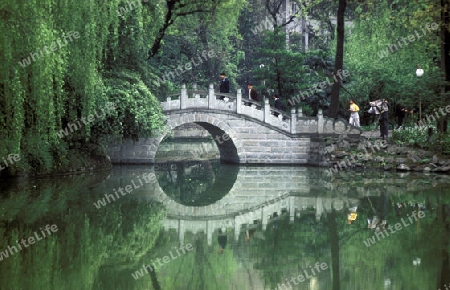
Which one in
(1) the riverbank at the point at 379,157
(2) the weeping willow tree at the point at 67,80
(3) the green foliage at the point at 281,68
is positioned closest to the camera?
(2) the weeping willow tree at the point at 67,80

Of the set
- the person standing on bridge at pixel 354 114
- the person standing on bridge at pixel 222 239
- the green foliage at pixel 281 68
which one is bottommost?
the person standing on bridge at pixel 222 239

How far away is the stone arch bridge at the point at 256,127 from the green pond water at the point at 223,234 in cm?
508

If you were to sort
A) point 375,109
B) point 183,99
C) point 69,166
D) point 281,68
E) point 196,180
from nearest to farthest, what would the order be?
point 69,166
point 196,180
point 183,99
point 375,109
point 281,68

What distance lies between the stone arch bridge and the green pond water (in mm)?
5079

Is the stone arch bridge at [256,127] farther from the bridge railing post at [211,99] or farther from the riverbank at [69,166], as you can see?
the riverbank at [69,166]

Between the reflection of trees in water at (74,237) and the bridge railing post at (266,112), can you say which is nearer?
the reflection of trees in water at (74,237)

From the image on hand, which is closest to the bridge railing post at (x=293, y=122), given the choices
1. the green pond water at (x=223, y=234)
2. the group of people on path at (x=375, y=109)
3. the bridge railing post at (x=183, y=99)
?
the group of people on path at (x=375, y=109)

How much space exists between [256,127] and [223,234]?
13.7 meters

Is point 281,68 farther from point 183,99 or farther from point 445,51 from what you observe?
point 445,51

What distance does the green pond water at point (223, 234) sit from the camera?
934 cm

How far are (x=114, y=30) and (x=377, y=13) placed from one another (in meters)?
13.4

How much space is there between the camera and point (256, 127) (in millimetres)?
26250

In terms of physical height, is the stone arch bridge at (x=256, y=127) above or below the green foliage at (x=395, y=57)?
below

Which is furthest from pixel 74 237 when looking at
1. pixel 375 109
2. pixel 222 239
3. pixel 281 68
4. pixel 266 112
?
pixel 281 68
